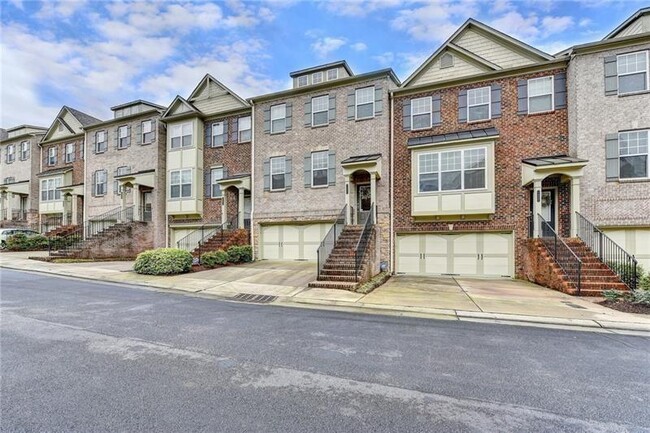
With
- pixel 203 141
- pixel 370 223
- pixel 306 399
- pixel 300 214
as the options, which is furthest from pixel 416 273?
pixel 203 141

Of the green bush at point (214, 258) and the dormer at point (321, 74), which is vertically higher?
the dormer at point (321, 74)

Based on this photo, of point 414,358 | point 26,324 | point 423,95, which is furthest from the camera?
point 423,95

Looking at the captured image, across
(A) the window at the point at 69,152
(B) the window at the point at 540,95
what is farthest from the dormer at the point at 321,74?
(A) the window at the point at 69,152

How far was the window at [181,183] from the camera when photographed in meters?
19.4

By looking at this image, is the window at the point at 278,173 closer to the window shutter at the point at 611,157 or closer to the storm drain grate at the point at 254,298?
the storm drain grate at the point at 254,298

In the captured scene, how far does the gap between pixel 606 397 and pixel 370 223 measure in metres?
10.4

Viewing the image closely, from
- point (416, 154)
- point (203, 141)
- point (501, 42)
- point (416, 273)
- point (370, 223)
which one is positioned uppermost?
point (501, 42)

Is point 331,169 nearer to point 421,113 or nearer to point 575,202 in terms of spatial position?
point 421,113

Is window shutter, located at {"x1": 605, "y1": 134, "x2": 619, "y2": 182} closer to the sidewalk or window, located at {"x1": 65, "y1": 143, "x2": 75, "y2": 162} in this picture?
the sidewalk

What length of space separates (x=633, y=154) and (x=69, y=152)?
118ft

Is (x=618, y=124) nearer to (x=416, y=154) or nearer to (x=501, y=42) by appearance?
(x=501, y=42)

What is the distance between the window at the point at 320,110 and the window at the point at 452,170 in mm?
5465

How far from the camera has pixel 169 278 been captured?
1187 cm

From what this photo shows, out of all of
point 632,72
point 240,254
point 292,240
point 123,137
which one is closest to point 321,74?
point 292,240
